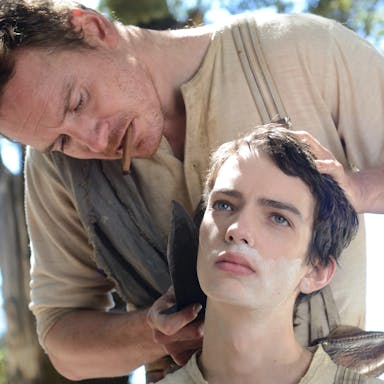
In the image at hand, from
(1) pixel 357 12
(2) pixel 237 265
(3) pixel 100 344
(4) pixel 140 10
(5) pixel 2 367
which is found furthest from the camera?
(5) pixel 2 367

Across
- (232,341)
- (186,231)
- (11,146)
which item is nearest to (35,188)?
(186,231)

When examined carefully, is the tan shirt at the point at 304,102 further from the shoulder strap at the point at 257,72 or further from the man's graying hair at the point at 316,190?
the man's graying hair at the point at 316,190

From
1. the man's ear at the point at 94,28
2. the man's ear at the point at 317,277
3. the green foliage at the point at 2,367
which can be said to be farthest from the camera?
the green foliage at the point at 2,367

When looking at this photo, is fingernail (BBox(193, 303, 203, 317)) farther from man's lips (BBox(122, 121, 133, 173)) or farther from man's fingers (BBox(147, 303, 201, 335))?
man's lips (BBox(122, 121, 133, 173))

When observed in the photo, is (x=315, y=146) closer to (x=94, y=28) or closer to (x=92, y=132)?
(x=92, y=132)

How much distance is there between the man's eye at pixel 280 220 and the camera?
3545 millimetres

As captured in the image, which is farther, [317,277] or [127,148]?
[127,148]

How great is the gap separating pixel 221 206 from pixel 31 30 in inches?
40.1

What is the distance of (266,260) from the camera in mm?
3479

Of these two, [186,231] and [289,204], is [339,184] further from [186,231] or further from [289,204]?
[186,231]

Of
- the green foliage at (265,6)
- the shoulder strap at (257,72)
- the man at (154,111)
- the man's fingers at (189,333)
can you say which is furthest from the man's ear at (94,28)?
the green foliage at (265,6)

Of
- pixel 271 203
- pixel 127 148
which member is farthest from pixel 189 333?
pixel 127 148

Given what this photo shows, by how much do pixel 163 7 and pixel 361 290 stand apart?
3544 mm

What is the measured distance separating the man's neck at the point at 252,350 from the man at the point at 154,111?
10.7 inches
